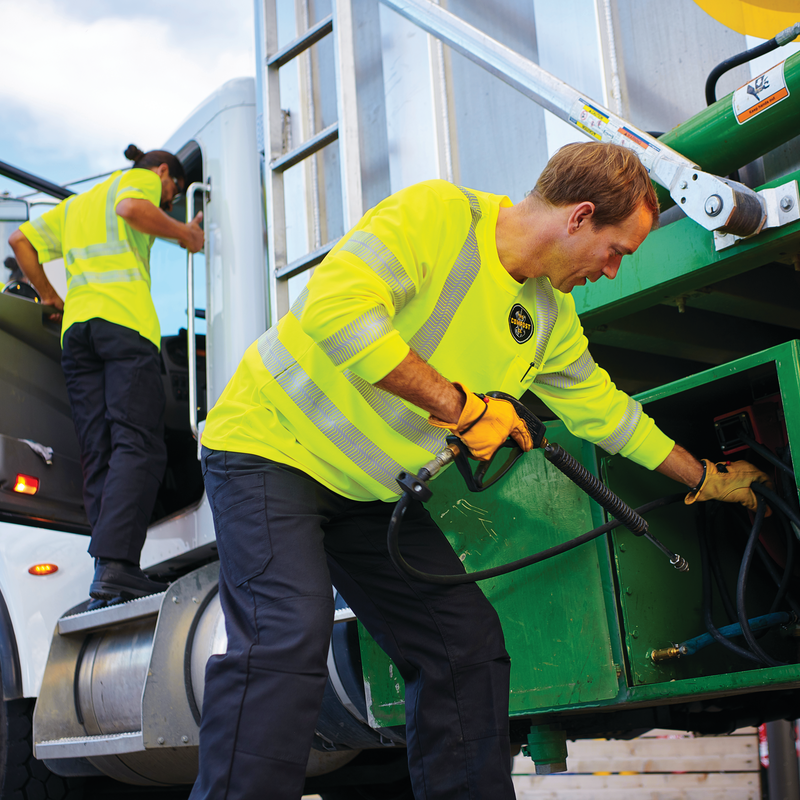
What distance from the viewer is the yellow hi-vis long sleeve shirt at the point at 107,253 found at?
124 inches

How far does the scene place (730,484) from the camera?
1.98 metres

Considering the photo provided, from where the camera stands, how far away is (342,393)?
1691 mm

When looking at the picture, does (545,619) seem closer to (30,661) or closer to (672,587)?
(672,587)

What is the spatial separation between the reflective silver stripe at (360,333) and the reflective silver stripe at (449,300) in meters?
0.20

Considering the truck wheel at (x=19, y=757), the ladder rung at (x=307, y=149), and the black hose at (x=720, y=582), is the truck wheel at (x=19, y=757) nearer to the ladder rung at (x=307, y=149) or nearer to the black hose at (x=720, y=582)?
the ladder rung at (x=307, y=149)

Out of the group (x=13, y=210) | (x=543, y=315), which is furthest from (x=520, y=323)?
(x=13, y=210)

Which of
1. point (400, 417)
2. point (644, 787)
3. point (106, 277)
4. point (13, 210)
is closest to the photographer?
point (400, 417)

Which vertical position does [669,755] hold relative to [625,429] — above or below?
below

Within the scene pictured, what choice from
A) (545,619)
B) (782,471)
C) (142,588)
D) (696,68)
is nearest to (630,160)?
(696,68)

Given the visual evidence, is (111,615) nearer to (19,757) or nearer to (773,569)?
(19,757)

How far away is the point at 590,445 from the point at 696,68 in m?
0.88

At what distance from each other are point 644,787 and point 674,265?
13.1ft

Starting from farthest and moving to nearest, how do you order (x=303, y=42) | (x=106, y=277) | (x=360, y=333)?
1. (x=106, y=277)
2. (x=303, y=42)
3. (x=360, y=333)

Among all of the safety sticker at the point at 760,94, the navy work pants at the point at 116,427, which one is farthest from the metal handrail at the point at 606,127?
the navy work pants at the point at 116,427
